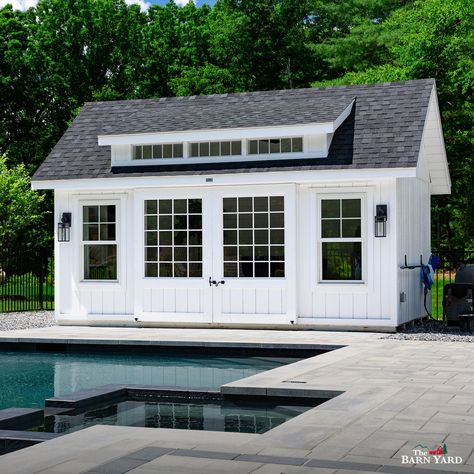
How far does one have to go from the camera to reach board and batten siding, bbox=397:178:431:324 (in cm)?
1453

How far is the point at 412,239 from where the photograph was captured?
51.0ft

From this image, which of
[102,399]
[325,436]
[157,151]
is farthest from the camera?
[157,151]

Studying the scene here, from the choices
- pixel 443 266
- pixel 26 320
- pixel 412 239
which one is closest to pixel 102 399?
pixel 412 239

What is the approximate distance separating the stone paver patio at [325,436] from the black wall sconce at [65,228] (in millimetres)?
7058

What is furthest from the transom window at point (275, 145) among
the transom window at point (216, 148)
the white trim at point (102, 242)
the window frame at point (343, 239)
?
the white trim at point (102, 242)

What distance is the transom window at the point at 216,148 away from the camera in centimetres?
1525

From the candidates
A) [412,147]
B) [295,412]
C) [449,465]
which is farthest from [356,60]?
[449,465]

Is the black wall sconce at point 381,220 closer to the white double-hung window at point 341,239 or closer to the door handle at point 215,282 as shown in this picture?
the white double-hung window at point 341,239

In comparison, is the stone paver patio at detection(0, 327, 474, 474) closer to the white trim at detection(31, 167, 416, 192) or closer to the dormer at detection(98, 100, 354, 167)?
the white trim at detection(31, 167, 416, 192)

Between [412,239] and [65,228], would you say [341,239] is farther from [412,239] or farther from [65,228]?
[65,228]

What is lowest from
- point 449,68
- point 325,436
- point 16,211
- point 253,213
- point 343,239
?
point 325,436

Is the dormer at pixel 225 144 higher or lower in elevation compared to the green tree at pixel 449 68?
lower

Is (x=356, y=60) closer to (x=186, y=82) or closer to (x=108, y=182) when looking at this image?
(x=186, y=82)

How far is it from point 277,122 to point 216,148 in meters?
1.23
